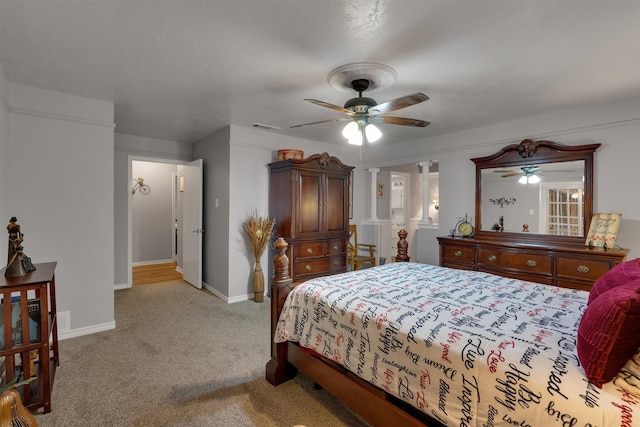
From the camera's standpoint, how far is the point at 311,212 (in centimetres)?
426

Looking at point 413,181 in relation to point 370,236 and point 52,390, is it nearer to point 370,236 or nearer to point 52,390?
point 370,236

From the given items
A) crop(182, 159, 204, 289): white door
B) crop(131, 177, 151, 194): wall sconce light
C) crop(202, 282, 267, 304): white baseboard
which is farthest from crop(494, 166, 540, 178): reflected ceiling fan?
crop(131, 177, 151, 194): wall sconce light

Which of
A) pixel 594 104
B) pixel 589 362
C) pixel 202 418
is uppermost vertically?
pixel 594 104

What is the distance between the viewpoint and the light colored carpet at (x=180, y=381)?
188 cm

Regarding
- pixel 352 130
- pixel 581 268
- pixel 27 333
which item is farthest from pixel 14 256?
pixel 581 268

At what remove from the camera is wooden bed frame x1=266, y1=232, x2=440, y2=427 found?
1.53 meters

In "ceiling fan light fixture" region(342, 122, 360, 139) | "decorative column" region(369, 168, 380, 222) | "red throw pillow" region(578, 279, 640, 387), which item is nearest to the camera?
"red throw pillow" region(578, 279, 640, 387)

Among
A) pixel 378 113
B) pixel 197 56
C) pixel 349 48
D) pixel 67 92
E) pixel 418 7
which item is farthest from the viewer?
pixel 67 92

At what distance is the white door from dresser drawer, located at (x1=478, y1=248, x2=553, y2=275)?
3858 mm

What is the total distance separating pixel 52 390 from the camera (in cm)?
215

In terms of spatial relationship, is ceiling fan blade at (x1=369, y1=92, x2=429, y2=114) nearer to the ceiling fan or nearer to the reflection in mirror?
the ceiling fan

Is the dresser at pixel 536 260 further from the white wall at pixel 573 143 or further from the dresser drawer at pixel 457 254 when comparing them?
the white wall at pixel 573 143

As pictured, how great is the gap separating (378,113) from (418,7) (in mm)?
856

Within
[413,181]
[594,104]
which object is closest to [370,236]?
[413,181]
